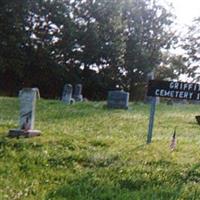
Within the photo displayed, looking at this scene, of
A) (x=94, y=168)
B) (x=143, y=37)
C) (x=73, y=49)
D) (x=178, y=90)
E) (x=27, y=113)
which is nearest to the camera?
(x=94, y=168)

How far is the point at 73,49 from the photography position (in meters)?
46.4

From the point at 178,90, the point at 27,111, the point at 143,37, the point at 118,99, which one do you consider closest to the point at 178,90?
the point at 178,90

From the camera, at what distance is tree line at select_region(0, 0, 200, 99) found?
43844 millimetres

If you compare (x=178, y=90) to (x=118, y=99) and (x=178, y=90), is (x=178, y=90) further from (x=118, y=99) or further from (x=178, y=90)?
(x=118, y=99)

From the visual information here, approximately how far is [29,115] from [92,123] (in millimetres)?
4468

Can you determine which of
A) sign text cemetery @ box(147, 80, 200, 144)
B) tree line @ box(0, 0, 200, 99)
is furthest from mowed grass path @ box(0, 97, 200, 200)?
tree line @ box(0, 0, 200, 99)

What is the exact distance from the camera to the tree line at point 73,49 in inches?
1726

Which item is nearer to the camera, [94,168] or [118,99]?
[94,168]

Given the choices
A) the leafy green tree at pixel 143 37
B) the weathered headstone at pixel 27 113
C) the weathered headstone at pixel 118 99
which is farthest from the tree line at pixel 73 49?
the weathered headstone at pixel 27 113

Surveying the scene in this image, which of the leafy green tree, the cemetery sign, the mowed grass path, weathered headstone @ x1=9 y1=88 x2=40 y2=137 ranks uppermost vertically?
the leafy green tree

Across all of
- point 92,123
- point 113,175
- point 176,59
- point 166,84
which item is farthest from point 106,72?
point 113,175

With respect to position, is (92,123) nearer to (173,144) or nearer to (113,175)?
(173,144)

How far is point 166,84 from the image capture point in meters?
10.1

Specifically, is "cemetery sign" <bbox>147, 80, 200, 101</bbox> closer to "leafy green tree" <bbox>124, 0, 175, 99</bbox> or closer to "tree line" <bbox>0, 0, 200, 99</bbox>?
"tree line" <bbox>0, 0, 200, 99</bbox>
